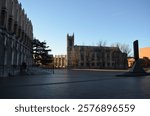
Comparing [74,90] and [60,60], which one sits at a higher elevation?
[60,60]

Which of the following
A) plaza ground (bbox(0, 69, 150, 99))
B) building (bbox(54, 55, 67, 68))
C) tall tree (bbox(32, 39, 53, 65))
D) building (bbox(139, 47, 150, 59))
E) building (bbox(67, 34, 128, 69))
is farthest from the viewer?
building (bbox(54, 55, 67, 68))

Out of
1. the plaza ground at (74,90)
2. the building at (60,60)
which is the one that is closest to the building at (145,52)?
the building at (60,60)

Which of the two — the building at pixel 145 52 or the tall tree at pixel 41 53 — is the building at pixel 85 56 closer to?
the building at pixel 145 52

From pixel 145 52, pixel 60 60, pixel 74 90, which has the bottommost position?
pixel 74 90

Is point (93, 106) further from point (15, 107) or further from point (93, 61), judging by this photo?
point (93, 61)

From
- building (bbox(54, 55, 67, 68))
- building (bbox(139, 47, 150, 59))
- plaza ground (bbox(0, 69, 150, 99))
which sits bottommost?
plaza ground (bbox(0, 69, 150, 99))

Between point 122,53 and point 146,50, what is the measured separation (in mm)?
29185

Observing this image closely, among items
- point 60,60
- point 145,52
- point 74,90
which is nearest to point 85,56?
point 145,52

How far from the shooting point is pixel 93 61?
120 meters

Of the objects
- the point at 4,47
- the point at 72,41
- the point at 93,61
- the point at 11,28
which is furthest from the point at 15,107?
the point at 72,41

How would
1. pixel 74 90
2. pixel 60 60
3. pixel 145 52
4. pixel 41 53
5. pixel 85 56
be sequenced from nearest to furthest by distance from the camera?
pixel 74 90
pixel 41 53
pixel 145 52
pixel 85 56
pixel 60 60

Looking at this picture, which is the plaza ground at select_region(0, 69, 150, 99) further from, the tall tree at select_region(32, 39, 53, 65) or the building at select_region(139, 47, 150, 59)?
the building at select_region(139, 47, 150, 59)

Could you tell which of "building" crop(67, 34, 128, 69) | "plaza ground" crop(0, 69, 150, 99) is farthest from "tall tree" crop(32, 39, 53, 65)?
"plaza ground" crop(0, 69, 150, 99)

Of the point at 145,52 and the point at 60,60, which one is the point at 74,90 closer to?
the point at 145,52
